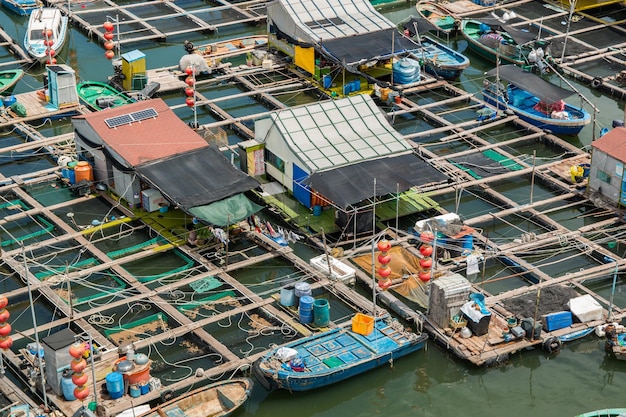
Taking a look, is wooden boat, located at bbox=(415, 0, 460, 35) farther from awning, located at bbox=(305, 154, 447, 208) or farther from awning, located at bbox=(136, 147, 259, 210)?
awning, located at bbox=(136, 147, 259, 210)

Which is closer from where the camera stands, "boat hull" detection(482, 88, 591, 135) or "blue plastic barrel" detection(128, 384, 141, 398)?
"blue plastic barrel" detection(128, 384, 141, 398)

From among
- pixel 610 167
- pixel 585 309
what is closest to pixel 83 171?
pixel 585 309

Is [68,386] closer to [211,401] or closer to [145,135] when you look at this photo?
[211,401]

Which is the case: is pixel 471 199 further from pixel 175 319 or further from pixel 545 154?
pixel 175 319

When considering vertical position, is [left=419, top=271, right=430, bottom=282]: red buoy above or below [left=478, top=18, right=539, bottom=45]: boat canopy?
below

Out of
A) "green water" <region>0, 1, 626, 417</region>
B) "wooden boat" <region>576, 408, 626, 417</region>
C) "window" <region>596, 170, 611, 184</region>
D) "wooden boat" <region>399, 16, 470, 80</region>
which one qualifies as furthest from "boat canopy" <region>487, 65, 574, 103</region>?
"wooden boat" <region>576, 408, 626, 417</region>

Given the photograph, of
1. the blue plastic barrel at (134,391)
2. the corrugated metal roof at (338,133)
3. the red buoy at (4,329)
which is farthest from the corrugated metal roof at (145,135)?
the blue plastic barrel at (134,391)

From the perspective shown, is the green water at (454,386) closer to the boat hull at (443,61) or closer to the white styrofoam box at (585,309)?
the white styrofoam box at (585,309)
